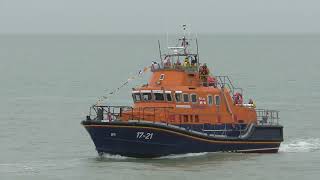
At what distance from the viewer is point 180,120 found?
125ft

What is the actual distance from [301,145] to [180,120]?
25.8ft

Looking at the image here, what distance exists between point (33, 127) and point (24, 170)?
1567 cm

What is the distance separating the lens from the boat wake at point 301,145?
4216 centimetres

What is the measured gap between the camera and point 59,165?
36.3m

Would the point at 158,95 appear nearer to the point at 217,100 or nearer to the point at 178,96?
the point at 178,96

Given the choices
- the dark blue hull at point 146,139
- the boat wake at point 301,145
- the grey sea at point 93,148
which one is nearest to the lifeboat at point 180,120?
the dark blue hull at point 146,139

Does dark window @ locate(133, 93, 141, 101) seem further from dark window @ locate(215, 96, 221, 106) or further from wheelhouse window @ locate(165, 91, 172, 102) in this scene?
dark window @ locate(215, 96, 221, 106)

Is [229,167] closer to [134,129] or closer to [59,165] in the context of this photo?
[134,129]

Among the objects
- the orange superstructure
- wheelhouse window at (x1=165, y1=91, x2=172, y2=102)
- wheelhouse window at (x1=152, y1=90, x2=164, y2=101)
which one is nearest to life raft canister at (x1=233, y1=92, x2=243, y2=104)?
the orange superstructure

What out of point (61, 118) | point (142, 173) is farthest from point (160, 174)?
point (61, 118)

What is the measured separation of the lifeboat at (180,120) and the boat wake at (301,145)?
5.72 ft

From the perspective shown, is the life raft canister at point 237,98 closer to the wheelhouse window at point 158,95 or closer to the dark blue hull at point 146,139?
the dark blue hull at point 146,139

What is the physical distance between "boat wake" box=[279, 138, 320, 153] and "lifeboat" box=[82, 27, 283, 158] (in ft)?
5.72

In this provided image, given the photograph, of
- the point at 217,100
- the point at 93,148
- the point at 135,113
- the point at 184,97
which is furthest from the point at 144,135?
the point at 93,148
